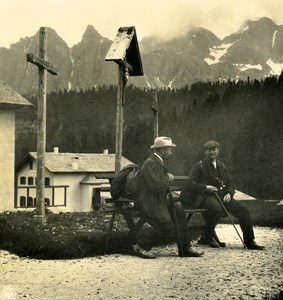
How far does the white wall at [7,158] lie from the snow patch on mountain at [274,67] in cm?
849

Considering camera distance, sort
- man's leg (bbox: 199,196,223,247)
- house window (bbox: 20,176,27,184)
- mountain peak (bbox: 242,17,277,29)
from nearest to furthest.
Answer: mountain peak (bbox: 242,17,277,29) < man's leg (bbox: 199,196,223,247) < house window (bbox: 20,176,27,184)

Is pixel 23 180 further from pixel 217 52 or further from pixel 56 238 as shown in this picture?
pixel 217 52

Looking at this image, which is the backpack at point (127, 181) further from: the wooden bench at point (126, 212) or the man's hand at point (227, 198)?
the man's hand at point (227, 198)

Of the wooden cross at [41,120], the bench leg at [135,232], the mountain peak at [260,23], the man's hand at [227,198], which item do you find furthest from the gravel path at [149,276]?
the mountain peak at [260,23]

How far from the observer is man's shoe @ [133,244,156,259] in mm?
5758

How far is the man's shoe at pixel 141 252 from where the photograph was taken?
576 centimetres

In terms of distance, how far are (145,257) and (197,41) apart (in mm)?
2362

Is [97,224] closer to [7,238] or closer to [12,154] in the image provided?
[7,238]

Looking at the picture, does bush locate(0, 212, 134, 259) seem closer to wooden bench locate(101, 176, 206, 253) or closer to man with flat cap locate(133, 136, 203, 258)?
wooden bench locate(101, 176, 206, 253)

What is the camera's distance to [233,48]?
238 inches

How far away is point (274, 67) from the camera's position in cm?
615

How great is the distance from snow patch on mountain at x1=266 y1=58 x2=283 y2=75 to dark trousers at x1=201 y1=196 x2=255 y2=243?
1.50 m

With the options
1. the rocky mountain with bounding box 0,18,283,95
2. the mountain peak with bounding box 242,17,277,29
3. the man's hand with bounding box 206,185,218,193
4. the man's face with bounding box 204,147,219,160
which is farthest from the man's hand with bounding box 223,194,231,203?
the mountain peak with bounding box 242,17,277,29

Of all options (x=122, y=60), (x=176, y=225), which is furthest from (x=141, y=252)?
(x=122, y=60)
